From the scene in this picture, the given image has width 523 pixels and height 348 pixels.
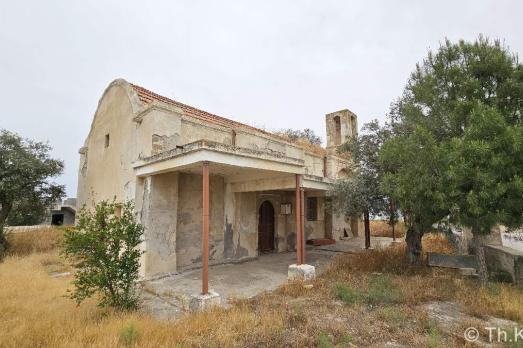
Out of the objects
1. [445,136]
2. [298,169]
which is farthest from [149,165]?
[445,136]

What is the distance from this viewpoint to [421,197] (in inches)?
278

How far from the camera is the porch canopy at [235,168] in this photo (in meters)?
6.71

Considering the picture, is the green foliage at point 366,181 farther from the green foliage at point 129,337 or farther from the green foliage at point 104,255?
the green foliage at point 129,337

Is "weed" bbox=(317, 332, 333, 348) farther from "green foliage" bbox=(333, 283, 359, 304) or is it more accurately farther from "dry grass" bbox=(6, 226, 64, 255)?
"dry grass" bbox=(6, 226, 64, 255)

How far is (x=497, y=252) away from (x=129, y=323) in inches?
381

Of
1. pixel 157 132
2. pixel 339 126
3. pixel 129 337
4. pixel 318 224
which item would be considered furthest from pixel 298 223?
pixel 339 126

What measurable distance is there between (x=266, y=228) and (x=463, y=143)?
894 cm

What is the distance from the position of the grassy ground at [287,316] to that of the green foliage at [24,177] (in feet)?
19.1

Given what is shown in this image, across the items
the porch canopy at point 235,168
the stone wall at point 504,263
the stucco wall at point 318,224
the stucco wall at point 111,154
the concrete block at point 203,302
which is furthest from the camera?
the stucco wall at point 318,224

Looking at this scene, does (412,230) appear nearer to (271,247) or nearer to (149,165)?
(271,247)

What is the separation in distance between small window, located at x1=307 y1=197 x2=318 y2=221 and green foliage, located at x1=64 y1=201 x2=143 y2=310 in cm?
1179

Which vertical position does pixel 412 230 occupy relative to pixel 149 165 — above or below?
below

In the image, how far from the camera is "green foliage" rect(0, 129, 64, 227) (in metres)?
12.3

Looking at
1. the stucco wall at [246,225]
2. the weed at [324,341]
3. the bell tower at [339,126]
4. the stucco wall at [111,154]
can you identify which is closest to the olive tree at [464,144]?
the weed at [324,341]
